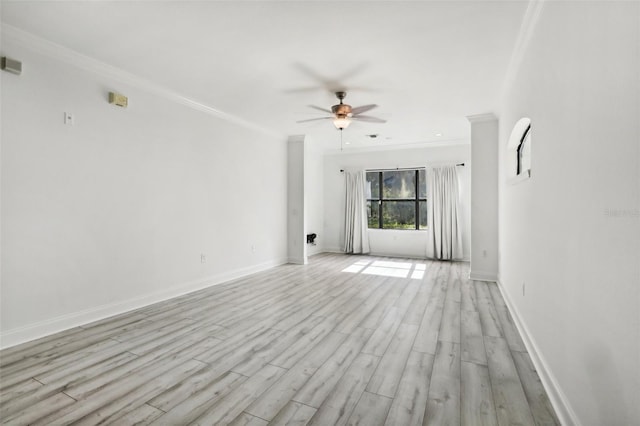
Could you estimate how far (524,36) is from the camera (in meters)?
2.73

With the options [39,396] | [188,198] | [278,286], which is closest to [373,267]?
[278,286]

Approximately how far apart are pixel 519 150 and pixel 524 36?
5.09ft

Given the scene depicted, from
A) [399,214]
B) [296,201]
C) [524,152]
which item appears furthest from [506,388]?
[399,214]

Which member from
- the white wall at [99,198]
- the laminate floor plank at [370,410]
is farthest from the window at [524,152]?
the white wall at [99,198]

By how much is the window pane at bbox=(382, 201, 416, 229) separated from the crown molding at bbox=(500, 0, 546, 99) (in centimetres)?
429

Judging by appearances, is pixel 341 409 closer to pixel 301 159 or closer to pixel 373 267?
pixel 373 267

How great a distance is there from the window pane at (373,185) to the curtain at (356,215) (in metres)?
0.19

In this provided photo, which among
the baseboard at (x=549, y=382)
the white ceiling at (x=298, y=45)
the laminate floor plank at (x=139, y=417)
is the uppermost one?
the white ceiling at (x=298, y=45)

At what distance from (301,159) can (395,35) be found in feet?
13.0

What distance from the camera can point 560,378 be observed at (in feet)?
5.92

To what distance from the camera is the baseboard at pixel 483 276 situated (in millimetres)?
5051

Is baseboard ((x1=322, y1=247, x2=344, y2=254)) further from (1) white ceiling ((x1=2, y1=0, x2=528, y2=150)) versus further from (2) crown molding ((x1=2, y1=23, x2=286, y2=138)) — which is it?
(2) crown molding ((x1=2, y1=23, x2=286, y2=138))

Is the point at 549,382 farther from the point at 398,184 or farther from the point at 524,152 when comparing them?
the point at 398,184

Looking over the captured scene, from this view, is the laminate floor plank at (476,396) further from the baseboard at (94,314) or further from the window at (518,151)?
the baseboard at (94,314)
